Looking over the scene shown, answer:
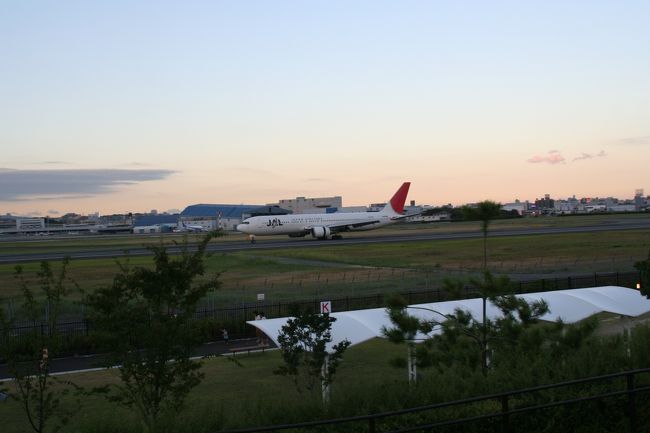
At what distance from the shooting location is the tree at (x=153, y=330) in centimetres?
1253

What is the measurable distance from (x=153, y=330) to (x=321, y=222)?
71.6 m

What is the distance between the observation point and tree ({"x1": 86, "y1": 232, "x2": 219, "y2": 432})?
1253 cm

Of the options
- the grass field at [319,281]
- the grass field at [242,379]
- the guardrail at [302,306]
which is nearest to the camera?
the grass field at [319,281]

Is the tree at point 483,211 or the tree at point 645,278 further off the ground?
the tree at point 483,211

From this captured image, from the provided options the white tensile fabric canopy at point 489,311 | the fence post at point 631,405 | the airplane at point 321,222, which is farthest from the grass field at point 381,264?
the fence post at point 631,405

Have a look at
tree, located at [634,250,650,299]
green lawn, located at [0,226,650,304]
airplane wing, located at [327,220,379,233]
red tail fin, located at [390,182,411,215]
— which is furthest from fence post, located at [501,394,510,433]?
red tail fin, located at [390,182,411,215]

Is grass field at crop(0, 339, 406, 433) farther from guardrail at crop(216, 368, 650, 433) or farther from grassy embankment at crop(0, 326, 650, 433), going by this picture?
guardrail at crop(216, 368, 650, 433)

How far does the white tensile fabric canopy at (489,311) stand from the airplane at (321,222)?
184ft

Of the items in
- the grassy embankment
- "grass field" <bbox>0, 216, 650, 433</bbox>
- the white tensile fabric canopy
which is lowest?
"grass field" <bbox>0, 216, 650, 433</bbox>

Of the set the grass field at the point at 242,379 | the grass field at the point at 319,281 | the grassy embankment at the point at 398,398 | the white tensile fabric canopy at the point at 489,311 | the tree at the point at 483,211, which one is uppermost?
the tree at the point at 483,211

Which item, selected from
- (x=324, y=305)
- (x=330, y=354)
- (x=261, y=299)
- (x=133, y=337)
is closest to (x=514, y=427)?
(x=133, y=337)

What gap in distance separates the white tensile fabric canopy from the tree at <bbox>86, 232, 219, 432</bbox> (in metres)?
6.26

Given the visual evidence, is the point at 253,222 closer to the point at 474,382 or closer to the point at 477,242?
the point at 477,242

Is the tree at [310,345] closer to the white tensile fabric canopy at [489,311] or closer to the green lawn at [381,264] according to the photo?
the white tensile fabric canopy at [489,311]
